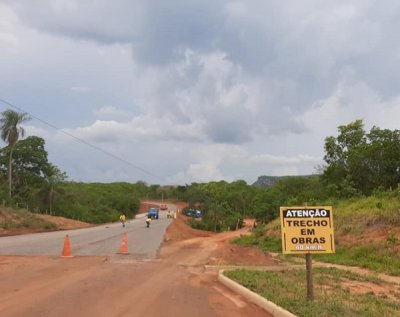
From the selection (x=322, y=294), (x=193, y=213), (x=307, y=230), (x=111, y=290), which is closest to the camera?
(x=307, y=230)

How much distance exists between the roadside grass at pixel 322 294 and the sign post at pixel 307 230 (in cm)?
93

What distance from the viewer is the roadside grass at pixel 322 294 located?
969 cm

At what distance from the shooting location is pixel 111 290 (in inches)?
485

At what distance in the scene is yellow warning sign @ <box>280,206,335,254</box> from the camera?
33.3ft

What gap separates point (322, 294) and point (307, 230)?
246cm

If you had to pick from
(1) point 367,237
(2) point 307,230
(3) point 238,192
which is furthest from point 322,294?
(3) point 238,192

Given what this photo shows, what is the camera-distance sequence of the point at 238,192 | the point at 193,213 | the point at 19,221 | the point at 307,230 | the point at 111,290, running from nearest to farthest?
the point at 307,230 → the point at 111,290 → the point at 19,221 → the point at 193,213 → the point at 238,192

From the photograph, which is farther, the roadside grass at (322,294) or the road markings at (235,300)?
the road markings at (235,300)

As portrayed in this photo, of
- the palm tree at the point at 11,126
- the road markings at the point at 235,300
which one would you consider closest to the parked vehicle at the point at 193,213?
the palm tree at the point at 11,126

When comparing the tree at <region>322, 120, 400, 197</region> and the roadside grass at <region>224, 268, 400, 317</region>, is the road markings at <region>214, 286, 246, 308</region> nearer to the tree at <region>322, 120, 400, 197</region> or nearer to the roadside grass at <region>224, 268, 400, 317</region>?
the roadside grass at <region>224, 268, 400, 317</region>

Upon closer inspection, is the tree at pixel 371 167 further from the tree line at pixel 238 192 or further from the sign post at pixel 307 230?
the sign post at pixel 307 230

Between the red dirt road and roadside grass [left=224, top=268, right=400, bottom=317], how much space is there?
648 millimetres

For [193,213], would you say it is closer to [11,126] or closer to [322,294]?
[11,126]

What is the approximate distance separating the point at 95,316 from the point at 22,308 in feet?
5.23
